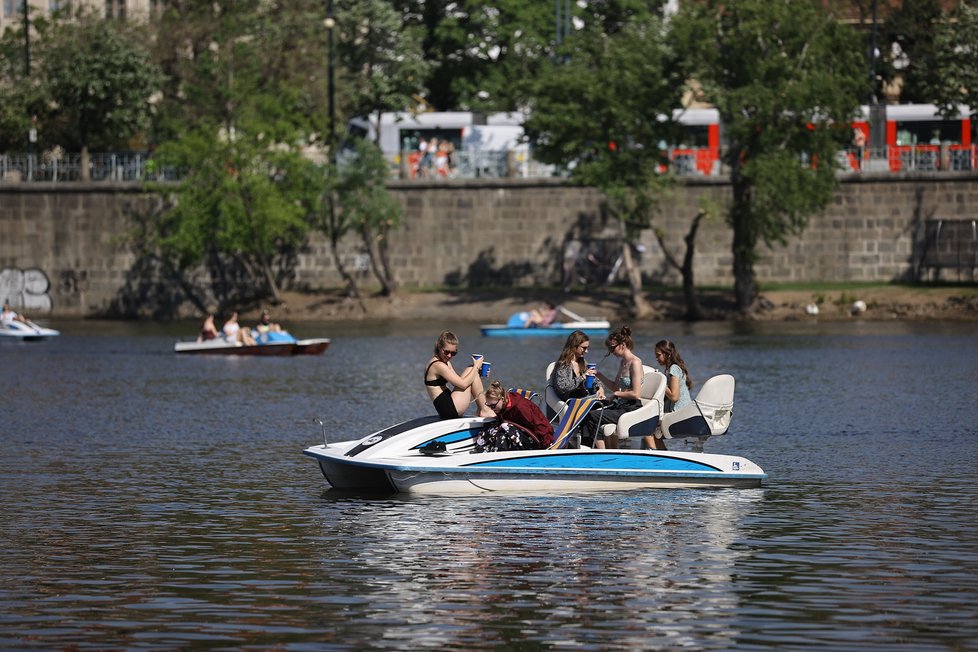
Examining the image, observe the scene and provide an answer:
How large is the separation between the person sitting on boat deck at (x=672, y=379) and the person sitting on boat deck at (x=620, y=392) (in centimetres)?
41

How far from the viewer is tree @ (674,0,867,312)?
2552 inches

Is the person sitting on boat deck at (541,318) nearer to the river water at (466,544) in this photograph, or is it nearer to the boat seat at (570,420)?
the river water at (466,544)

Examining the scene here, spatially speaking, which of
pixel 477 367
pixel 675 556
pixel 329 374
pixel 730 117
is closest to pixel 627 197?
pixel 730 117

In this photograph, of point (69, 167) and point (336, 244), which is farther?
point (69, 167)

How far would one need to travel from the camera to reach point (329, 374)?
45.9 meters

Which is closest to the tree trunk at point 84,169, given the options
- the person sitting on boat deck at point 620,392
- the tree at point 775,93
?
the tree at point 775,93

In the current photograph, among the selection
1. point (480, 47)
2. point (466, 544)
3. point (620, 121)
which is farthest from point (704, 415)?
point (480, 47)

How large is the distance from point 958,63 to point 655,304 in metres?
16.2

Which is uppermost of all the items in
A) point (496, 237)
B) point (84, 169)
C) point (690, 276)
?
point (84, 169)

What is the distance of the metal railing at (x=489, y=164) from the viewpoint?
74.1m

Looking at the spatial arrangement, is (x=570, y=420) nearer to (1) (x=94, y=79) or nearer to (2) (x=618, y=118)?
(2) (x=618, y=118)

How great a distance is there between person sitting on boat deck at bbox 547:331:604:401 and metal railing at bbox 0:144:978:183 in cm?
4757

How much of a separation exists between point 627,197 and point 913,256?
44.8 ft

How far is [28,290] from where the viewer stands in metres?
80.1
